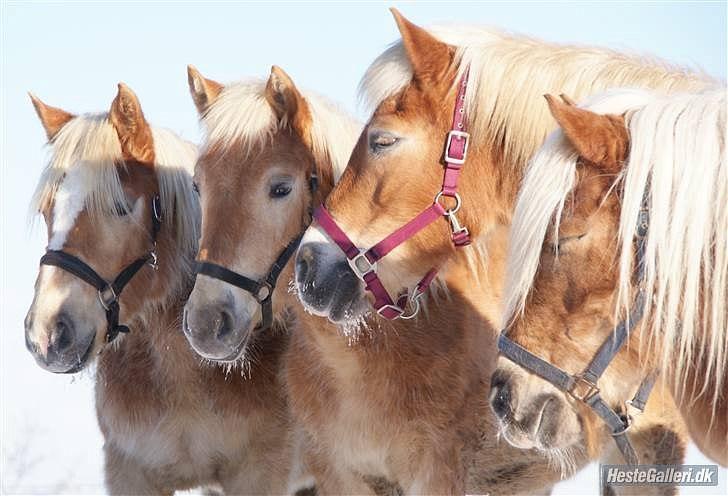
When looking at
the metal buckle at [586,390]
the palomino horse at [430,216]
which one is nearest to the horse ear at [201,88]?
the palomino horse at [430,216]

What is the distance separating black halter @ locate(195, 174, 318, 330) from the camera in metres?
4.96

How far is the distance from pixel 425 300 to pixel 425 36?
1338mm

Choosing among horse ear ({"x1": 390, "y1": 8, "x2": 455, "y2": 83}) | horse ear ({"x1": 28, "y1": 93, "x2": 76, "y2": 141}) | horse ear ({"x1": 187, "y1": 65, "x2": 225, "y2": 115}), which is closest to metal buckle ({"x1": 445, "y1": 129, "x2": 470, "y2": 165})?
horse ear ({"x1": 390, "y1": 8, "x2": 455, "y2": 83})

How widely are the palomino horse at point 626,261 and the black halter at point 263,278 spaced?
69.0 inches

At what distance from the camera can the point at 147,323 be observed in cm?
612

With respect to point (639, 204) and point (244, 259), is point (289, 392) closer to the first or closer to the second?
point (244, 259)

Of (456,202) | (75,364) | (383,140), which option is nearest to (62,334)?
(75,364)

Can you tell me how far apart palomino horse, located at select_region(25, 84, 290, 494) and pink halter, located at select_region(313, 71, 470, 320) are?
5.42 feet

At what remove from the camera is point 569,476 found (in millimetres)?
5355

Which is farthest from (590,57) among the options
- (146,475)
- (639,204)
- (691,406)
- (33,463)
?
(33,463)

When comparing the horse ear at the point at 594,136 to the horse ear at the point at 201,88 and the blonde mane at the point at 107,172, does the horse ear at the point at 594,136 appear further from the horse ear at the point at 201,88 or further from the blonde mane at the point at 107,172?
the blonde mane at the point at 107,172

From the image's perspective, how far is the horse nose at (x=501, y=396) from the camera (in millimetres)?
3504

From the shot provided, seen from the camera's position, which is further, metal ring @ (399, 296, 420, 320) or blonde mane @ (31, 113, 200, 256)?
blonde mane @ (31, 113, 200, 256)

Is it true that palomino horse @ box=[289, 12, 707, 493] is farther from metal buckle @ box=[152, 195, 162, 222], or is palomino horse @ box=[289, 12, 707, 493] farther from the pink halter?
metal buckle @ box=[152, 195, 162, 222]
